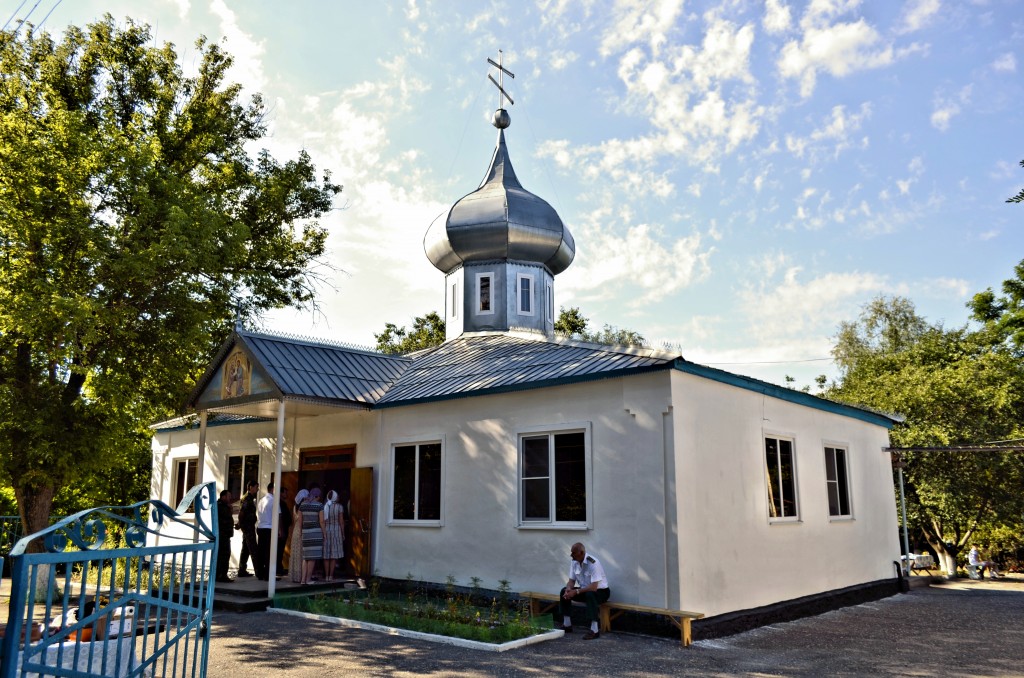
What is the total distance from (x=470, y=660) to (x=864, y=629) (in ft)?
18.8

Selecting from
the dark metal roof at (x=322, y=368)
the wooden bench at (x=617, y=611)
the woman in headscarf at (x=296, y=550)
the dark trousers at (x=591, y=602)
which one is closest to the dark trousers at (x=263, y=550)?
the woman in headscarf at (x=296, y=550)

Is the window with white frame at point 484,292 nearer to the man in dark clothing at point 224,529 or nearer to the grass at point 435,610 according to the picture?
the man in dark clothing at point 224,529

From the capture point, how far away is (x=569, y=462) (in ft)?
34.9

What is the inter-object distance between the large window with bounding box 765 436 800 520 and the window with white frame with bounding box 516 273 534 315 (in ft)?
22.2

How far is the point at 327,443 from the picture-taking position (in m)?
14.1

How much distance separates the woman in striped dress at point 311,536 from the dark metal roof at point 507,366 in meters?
2.03

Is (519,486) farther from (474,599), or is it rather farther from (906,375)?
(906,375)

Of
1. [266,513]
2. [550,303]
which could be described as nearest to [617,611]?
[266,513]

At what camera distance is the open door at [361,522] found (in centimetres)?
1284


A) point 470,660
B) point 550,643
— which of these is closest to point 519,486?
point 550,643

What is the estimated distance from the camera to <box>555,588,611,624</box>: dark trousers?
924cm

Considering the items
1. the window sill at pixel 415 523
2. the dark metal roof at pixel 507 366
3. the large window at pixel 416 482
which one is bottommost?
the window sill at pixel 415 523

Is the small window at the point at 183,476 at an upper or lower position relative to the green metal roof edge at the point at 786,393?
lower

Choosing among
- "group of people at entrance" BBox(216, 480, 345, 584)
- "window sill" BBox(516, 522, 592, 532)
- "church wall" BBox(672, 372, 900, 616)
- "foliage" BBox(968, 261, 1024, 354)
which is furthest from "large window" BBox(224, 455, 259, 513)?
"foliage" BBox(968, 261, 1024, 354)
